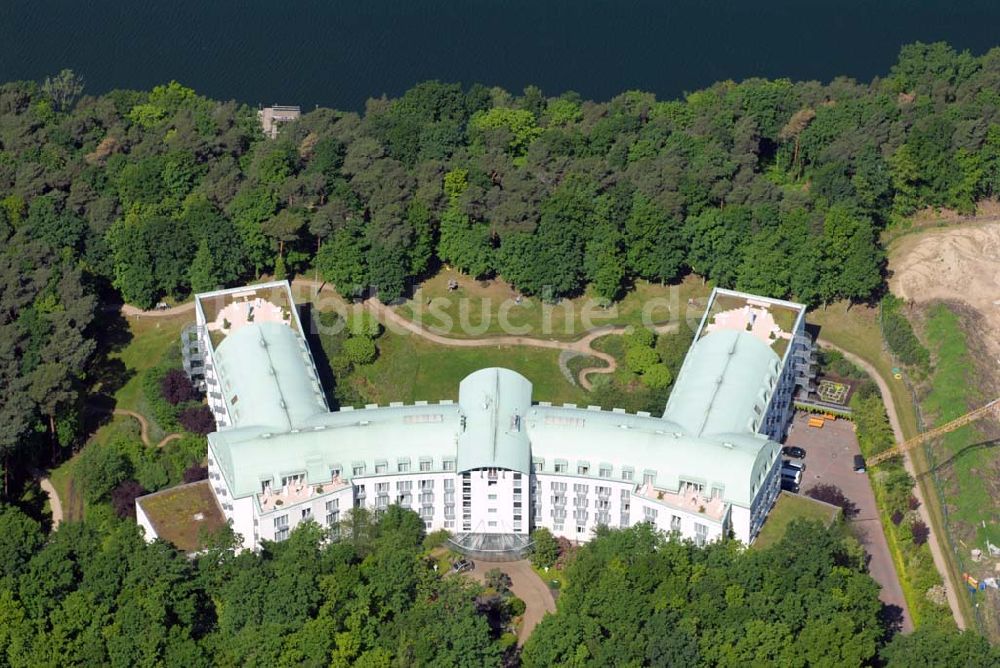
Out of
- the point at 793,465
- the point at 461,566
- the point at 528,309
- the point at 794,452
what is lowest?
the point at 461,566

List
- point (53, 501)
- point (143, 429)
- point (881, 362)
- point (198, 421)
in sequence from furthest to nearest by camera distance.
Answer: point (881, 362) < point (143, 429) < point (198, 421) < point (53, 501)

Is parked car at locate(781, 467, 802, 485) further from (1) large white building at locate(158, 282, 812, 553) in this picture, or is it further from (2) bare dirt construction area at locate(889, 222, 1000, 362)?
(2) bare dirt construction area at locate(889, 222, 1000, 362)

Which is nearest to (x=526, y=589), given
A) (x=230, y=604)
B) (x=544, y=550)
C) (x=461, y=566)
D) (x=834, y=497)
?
(x=544, y=550)

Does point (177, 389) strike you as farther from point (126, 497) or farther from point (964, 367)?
point (964, 367)

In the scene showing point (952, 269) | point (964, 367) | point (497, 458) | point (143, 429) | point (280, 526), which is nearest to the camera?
point (280, 526)

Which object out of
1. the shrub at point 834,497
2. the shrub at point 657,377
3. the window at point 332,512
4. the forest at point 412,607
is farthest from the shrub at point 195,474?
the shrub at point 834,497

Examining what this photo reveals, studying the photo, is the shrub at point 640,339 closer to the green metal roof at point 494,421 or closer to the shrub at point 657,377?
the shrub at point 657,377

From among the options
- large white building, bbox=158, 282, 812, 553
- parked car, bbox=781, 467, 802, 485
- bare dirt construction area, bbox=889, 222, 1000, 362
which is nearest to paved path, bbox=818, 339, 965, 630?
bare dirt construction area, bbox=889, 222, 1000, 362
